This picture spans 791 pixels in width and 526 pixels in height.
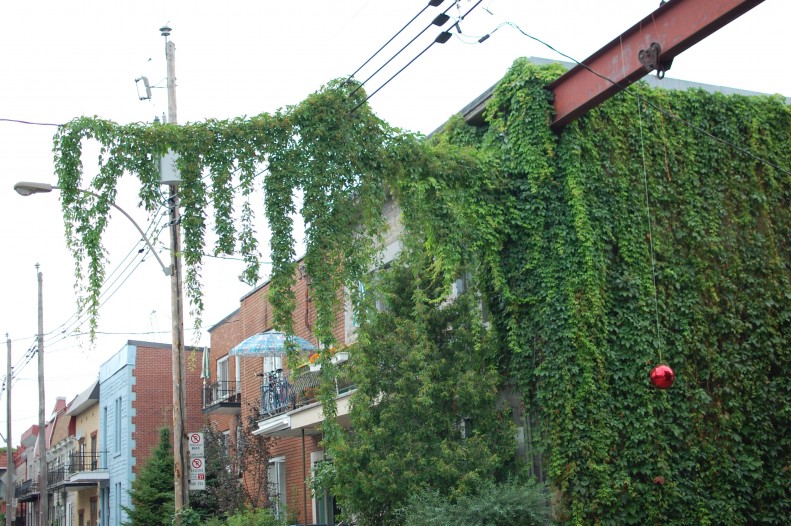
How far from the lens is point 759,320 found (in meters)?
16.4

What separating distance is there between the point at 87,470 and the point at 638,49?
3440cm

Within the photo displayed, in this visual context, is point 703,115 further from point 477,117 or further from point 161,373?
point 161,373

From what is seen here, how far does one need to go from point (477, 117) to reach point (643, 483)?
7654 millimetres

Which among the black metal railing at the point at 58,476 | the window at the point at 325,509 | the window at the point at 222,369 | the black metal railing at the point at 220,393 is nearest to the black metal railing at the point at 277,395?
the window at the point at 325,509

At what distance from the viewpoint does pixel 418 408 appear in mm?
15727

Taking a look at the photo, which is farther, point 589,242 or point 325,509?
point 325,509

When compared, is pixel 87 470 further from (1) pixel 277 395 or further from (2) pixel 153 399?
(1) pixel 277 395

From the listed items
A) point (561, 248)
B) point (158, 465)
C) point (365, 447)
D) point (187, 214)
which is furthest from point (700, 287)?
point (158, 465)

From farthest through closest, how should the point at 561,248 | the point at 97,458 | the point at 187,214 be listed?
the point at 97,458 → the point at 561,248 → the point at 187,214

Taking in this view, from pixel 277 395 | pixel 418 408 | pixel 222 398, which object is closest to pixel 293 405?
pixel 277 395

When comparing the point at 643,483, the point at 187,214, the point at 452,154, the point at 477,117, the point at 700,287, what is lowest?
the point at 643,483

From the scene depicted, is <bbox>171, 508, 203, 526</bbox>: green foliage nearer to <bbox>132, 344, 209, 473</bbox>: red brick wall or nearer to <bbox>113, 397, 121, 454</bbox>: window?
<bbox>132, 344, 209, 473</bbox>: red brick wall

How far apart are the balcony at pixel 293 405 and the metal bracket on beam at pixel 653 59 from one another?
10241mm

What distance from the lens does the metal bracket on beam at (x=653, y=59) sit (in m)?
14.4
